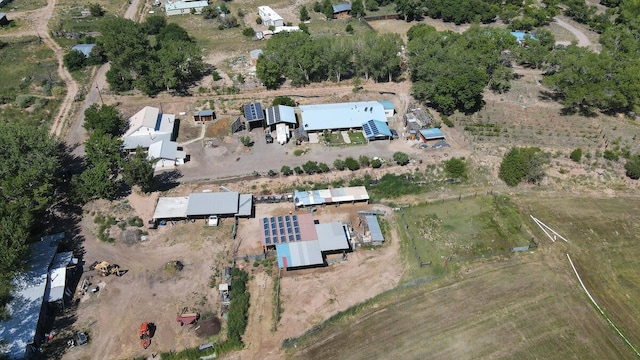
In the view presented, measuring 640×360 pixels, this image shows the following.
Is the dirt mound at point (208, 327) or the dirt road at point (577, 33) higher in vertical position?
the dirt road at point (577, 33)

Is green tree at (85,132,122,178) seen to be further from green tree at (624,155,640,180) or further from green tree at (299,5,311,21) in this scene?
green tree at (624,155,640,180)

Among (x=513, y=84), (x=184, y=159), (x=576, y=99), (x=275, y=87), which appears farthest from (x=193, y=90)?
(x=576, y=99)

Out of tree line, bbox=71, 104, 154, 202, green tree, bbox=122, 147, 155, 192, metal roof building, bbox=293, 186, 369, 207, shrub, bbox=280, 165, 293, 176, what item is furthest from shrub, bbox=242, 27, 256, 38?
metal roof building, bbox=293, 186, 369, 207

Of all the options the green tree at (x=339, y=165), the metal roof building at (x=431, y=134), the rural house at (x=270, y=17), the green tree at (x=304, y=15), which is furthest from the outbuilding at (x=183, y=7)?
the metal roof building at (x=431, y=134)

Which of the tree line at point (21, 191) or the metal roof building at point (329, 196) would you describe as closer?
the tree line at point (21, 191)

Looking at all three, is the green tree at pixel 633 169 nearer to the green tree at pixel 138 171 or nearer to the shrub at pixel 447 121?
the shrub at pixel 447 121

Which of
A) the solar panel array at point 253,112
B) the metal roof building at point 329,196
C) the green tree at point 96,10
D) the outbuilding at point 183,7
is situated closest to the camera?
the metal roof building at point 329,196
